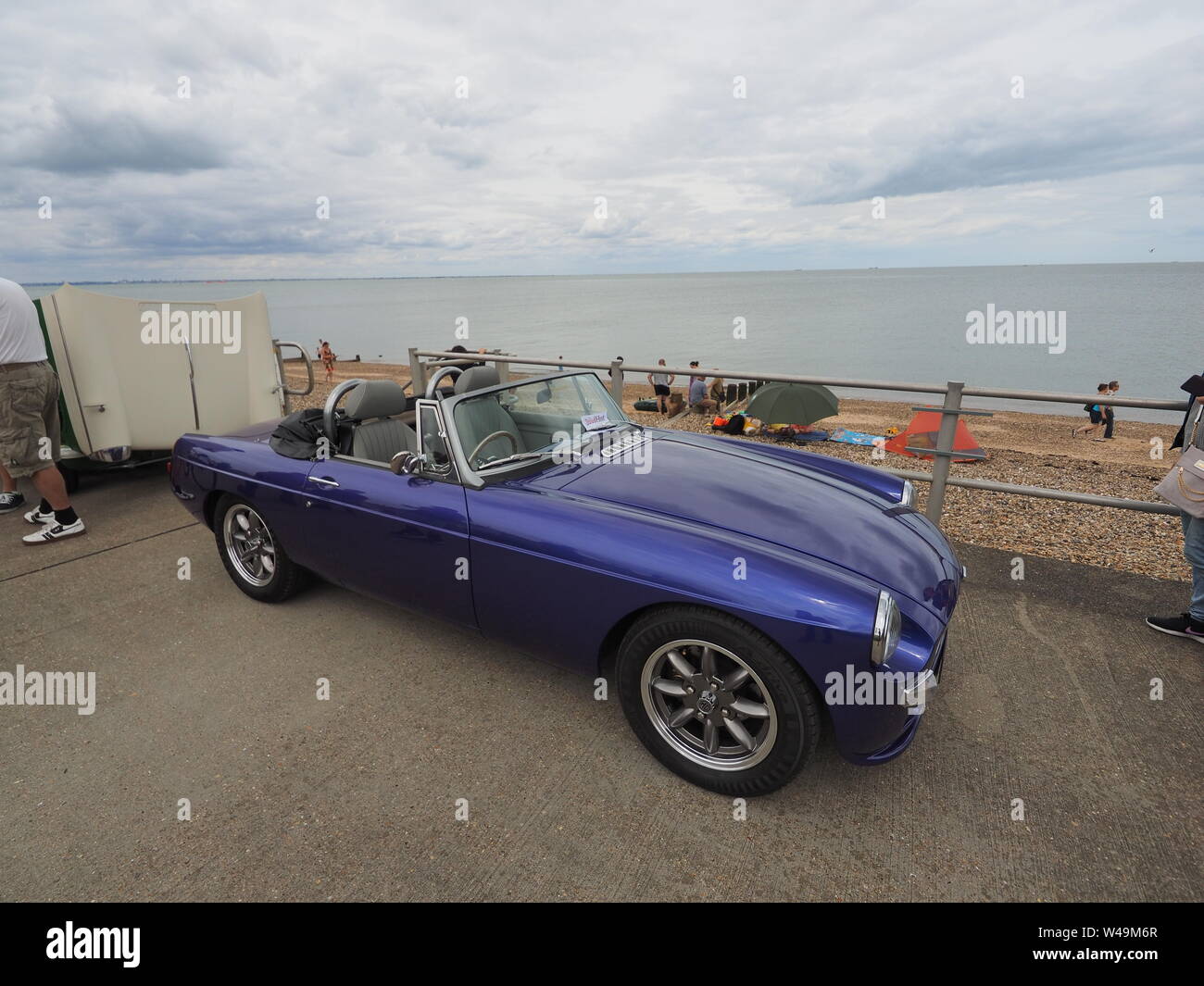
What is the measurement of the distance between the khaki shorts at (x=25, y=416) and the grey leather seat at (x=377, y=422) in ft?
9.79

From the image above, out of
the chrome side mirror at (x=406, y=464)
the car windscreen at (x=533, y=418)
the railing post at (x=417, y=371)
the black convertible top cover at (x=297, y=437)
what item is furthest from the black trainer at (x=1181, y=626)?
the railing post at (x=417, y=371)

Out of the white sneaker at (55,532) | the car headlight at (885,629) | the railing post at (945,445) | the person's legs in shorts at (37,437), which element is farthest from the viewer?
the white sneaker at (55,532)

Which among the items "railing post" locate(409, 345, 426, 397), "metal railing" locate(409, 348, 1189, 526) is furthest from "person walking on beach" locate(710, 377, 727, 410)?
"metal railing" locate(409, 348, 1189, 526)

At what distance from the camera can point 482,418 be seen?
3.36 meters

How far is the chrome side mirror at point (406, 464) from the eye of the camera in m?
3.10

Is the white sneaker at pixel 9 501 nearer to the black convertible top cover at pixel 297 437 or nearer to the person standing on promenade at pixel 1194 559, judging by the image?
the black convertible top cover at pixel 297 437

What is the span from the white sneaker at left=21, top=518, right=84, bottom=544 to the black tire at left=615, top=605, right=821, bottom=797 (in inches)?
198

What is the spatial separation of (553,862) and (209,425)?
6.12 m

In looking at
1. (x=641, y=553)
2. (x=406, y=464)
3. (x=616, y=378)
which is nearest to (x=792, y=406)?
(x=616, y=378)

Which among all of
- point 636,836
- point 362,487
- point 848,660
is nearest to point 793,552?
point 848,660

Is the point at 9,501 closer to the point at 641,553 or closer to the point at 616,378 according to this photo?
the point at 616,378

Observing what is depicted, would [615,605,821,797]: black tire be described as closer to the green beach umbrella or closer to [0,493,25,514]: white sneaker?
[0,493,25,514]: white sneaker

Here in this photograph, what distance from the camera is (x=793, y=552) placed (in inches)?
96.3

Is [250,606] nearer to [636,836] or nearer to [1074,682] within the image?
[636,836]
